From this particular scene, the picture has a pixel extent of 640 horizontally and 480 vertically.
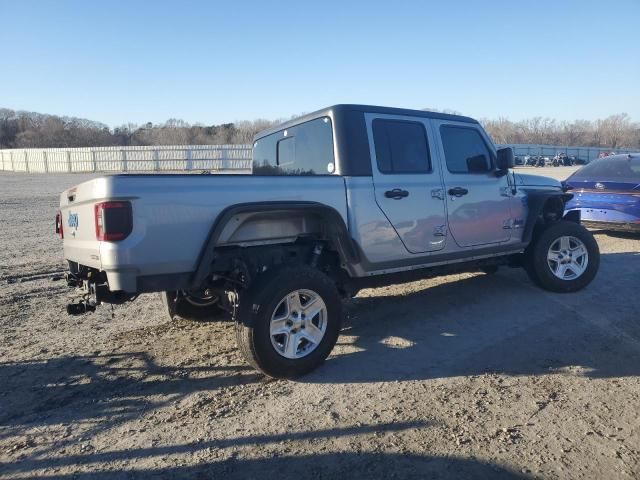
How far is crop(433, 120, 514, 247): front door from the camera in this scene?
16.4ft

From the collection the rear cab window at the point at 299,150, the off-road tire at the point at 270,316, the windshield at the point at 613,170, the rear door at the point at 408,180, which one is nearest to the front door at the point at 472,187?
the rear door at the point at 408,180

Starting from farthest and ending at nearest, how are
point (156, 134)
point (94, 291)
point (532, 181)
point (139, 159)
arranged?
point (156, 134)
point (139, 159)
point (532, 181)
point (94, 291)

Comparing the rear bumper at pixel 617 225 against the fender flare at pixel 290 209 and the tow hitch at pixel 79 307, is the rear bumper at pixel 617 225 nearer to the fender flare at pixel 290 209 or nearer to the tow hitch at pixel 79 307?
the fender flare at pixel 290 209

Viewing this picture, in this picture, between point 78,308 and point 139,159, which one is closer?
point 78,308

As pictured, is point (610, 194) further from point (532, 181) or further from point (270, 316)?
point (270, 316)

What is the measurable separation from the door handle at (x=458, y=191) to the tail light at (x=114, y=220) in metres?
3.14

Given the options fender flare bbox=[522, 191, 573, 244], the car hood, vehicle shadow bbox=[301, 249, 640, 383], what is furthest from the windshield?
fender flare bbox=[522, 191, 573, 244]

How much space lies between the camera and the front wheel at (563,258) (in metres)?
5.86

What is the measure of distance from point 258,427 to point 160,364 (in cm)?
138

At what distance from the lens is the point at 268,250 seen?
408cm

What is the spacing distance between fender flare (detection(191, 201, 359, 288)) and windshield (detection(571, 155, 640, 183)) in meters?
7.00

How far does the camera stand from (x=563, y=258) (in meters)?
6.07

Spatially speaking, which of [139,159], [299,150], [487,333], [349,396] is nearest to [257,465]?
[349,396]

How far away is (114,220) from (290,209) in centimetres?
131
